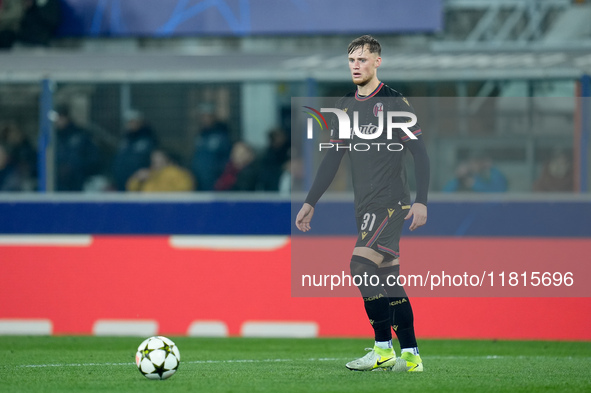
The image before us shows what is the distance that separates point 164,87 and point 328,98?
8.98 feet

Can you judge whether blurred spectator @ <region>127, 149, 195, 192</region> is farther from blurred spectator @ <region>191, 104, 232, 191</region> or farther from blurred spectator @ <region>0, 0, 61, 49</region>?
blurred spectator @ <region>0, 0, 61, 49</region>

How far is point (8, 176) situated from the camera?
496 inches

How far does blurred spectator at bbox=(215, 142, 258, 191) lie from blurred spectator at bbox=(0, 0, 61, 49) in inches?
192

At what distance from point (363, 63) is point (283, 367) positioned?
2194 millimetres

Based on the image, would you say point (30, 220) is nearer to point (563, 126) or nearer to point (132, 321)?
point (132, 321)

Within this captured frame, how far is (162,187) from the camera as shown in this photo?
1202 centimetres

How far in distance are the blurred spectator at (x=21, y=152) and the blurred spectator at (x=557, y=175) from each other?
5.95 m

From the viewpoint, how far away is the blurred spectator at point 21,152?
1227 cm

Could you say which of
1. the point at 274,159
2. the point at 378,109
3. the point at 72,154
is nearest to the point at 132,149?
the point at 72,154

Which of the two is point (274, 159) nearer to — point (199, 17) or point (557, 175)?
point (557, 175)

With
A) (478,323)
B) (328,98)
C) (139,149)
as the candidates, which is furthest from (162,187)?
(478,323)

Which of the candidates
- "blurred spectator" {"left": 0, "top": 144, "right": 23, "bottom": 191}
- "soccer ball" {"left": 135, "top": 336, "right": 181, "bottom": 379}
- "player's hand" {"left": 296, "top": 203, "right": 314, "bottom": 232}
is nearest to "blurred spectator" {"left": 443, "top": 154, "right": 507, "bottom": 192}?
"player's hand" {"left": 296, "top": 203, "right": 314, "bottom": 232}

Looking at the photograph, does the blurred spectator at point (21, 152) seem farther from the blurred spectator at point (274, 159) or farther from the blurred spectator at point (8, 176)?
the blurred spectator at point (274, 159)

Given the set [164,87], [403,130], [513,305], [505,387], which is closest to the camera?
[505,387]
